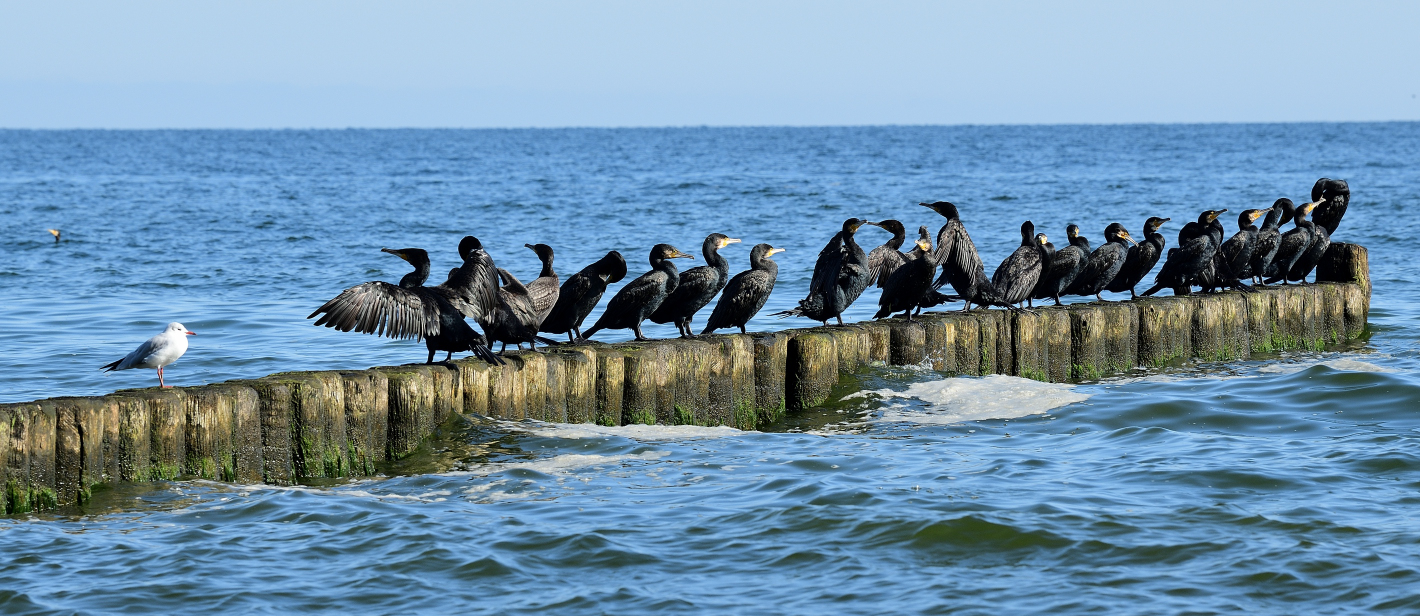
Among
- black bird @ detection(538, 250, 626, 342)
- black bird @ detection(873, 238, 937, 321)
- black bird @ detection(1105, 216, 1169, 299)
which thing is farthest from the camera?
black bird @ detection(1105, 216, 1169, 299)

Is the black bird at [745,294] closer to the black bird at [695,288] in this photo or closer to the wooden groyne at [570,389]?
the black bird at [695,288]

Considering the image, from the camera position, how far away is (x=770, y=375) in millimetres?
8766

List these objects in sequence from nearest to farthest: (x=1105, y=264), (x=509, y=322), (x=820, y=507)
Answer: (x=820, y=507), (x=509, y=322), (x=1105, y=264)

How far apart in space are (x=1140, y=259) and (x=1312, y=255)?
2.20 metres

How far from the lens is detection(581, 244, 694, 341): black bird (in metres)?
8.71

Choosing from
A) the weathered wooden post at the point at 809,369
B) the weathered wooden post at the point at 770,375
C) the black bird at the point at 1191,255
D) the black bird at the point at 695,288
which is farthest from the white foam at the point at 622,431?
the black bird at the point at 1191,255

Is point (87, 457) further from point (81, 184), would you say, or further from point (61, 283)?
point (81, 184)

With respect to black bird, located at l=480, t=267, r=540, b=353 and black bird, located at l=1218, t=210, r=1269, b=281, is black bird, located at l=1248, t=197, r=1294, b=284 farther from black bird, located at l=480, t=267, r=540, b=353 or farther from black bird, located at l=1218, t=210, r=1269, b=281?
black bird, located at l=480, t=267, r=540, b=353

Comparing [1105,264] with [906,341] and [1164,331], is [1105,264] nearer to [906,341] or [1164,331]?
[1164,331]

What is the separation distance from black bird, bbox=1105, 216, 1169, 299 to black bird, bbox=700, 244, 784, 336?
Answer: 3.63 metres

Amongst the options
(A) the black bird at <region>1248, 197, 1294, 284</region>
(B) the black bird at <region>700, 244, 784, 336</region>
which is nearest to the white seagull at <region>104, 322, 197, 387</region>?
(B) the black bird at <region>700, 244, 784, 336</region>

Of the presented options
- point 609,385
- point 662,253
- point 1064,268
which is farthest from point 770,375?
point 1064,268

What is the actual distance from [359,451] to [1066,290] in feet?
20.6

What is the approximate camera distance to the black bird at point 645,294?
28.6 ft
